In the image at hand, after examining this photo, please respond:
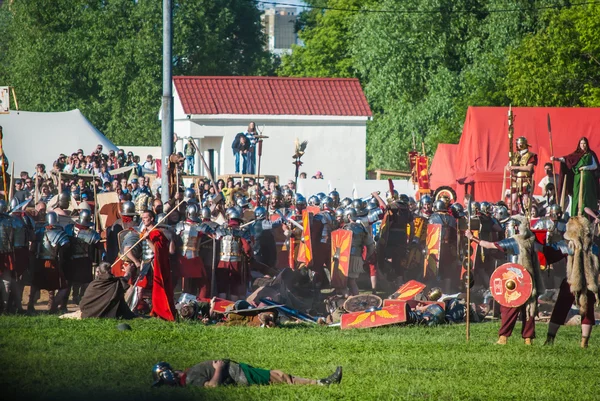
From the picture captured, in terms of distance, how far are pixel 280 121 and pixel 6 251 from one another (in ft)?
80.5

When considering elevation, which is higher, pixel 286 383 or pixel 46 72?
pixel 46 72

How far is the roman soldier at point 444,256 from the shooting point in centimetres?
1847

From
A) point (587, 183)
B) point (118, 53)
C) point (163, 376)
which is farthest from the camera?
point (118, 53)

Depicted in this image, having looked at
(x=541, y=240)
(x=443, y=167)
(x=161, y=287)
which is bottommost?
(x=161, y=287)

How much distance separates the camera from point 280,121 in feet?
127

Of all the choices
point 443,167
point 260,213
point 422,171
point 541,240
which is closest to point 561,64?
point 443,167

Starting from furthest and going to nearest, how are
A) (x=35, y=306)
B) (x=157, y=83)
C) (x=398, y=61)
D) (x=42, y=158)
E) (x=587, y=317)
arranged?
(x=157, y=83), (x=398, y=61), (x=42, y=158), (x=35, y=306), (x=587, y=317)

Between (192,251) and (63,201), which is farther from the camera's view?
(63,201)

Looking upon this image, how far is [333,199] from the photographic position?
21.1 m

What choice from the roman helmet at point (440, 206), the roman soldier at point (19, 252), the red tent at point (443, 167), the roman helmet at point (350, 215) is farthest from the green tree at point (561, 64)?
the roman soldier at point (19, 252)

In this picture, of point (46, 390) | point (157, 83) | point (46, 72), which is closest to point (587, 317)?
point (46, 390)

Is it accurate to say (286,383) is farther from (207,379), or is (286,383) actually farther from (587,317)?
(587,317)

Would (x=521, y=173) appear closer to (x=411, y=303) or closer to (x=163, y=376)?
(x=411, y=303)

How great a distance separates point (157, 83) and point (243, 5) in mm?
8110
